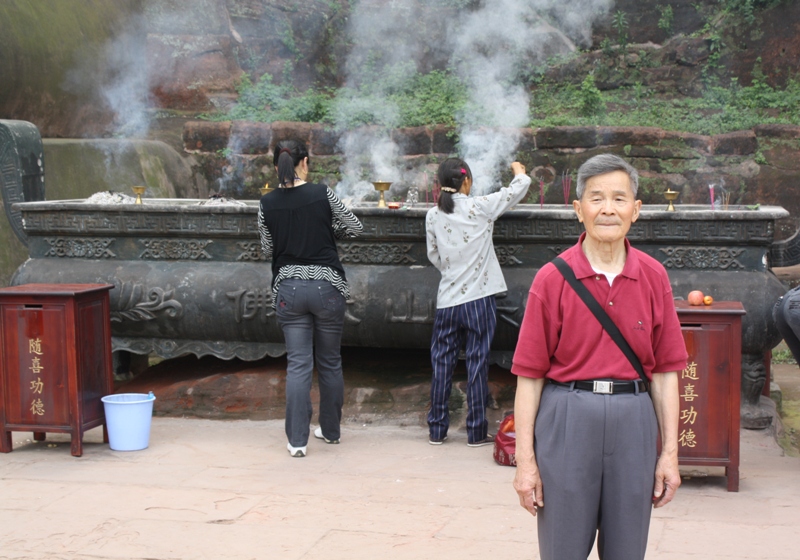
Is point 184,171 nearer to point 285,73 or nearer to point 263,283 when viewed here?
point 285,73

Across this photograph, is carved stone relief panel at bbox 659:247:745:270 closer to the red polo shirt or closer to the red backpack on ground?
the red backpack on ground

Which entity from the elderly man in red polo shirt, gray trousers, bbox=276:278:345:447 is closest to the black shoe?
gray trousers, bbox=276:278:345:447

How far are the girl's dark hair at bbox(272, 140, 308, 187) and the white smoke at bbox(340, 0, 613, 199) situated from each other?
21.8ft

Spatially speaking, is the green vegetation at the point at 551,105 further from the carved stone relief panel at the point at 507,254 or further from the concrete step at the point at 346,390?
the carved stone relief panel at the point at 507,254

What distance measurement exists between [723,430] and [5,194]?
492 centimetres

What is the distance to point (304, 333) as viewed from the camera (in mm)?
4980

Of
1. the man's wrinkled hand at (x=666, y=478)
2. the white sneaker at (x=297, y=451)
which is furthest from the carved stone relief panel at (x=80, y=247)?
the man's wrinkled hand at (x=666, y=478)

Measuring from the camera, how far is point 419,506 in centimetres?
417

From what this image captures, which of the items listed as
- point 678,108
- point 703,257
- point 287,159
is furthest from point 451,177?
point 678,108

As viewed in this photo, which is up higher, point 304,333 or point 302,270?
point 302,270

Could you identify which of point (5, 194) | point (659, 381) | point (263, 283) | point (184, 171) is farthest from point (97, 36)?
point (659, 381)

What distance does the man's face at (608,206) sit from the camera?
255 centimetres

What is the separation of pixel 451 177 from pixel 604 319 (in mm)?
2728

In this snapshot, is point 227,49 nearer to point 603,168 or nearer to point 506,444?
point 506,444
